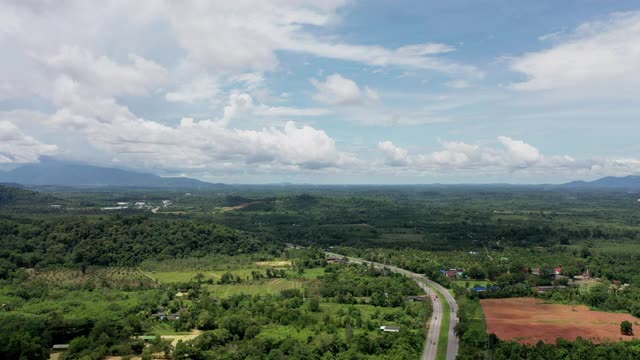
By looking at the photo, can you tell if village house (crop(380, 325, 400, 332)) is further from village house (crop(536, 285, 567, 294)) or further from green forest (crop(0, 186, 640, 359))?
village house (crop(536, 285, 567, 294))

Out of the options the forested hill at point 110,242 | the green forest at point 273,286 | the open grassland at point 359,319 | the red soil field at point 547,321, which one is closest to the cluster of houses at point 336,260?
the green forest at point 273,286

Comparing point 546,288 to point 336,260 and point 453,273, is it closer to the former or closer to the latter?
point 453,273

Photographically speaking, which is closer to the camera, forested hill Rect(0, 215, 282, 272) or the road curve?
the road curve

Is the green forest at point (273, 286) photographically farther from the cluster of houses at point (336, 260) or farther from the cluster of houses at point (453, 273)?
the cluster of houses at point (453, 273)

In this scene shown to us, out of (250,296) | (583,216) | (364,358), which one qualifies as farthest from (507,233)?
(364,358)

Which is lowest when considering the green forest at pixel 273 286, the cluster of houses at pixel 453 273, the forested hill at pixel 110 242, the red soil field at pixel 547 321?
the red soil field at pixel 547 321

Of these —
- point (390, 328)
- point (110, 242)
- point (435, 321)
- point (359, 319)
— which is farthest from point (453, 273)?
point (110, 242)

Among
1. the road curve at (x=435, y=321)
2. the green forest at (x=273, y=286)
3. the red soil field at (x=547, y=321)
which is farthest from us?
the red soil field at (x=547, y=321)

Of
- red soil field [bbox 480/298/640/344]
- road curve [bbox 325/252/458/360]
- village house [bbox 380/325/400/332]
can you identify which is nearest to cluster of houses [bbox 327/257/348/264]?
road curve [bbox 325/252/458/360]
